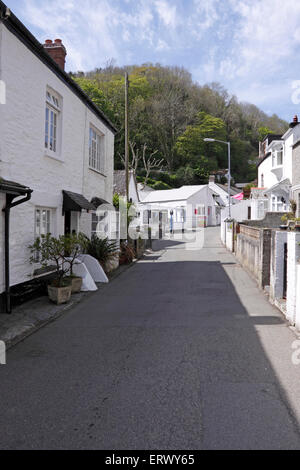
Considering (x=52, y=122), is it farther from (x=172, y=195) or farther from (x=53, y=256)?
(x=172, y=195)

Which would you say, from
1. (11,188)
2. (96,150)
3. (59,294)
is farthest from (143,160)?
(11,188)

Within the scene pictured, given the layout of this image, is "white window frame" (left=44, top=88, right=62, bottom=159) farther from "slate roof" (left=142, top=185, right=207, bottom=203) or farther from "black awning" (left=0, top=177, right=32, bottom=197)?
"slate roof" (left=142, top=185, right=207, bottom=203)

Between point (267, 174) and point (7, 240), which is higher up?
point (267, 174)

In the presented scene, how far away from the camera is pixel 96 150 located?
48.2 ft

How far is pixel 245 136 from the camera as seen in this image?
8069 centimetres

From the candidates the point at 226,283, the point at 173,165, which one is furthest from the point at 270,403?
the point at 173,165

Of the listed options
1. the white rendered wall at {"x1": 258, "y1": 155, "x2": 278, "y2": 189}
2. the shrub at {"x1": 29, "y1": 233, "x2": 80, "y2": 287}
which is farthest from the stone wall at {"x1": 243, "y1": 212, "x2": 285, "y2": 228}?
the shrub at {"x1": 29, "y1": 233, "x2": 80, "y2": 287}

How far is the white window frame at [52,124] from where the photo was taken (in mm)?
9866

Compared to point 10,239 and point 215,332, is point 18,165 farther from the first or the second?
point 215,332

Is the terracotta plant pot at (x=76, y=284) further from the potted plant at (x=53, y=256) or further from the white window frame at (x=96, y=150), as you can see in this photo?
the white window frame at (x=96, y=150)

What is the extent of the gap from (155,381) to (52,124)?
7986 mm

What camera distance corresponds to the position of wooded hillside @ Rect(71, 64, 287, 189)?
2350 inches

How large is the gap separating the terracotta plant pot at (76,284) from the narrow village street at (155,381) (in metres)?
1.43

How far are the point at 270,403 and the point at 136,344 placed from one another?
8.23ft
